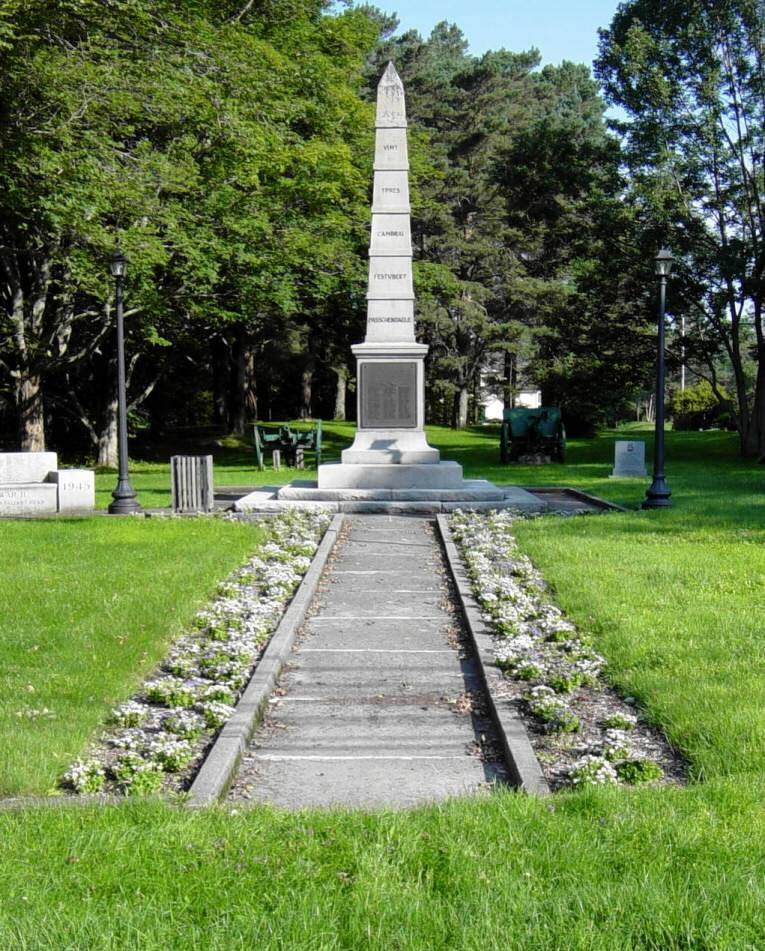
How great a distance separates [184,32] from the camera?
20.0 meters

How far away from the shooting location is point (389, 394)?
59.4 ft

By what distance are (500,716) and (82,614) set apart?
3851 millimetres

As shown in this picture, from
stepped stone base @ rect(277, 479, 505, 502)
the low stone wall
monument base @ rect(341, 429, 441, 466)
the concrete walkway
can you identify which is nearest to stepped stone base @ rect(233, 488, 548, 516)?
stepped stone base @ rect(277, 479, 505, 502)

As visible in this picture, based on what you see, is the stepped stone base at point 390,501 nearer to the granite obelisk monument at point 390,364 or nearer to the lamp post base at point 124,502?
the granite obelisk monument at point 390,364

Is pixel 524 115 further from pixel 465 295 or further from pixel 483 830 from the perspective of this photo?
pixel 483 830

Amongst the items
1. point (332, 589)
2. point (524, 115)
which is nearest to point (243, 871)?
point (332, 589)

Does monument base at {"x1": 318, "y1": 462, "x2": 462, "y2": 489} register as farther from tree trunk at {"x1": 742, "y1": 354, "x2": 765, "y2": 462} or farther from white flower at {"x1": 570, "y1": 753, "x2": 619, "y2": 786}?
tree trunk at {"x1": 742, "y1": 354, "x2": 765, "y2": 462}

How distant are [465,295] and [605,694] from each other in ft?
135

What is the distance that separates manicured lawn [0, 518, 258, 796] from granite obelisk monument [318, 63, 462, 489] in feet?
13.6

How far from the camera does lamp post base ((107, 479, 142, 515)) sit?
1549 cm

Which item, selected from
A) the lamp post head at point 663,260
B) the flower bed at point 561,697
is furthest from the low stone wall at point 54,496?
the lamp post head at point 663,260

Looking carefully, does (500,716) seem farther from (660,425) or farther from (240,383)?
(240,383)

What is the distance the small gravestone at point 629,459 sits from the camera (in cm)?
2300

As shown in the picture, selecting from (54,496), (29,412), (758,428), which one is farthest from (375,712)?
(758,428)
